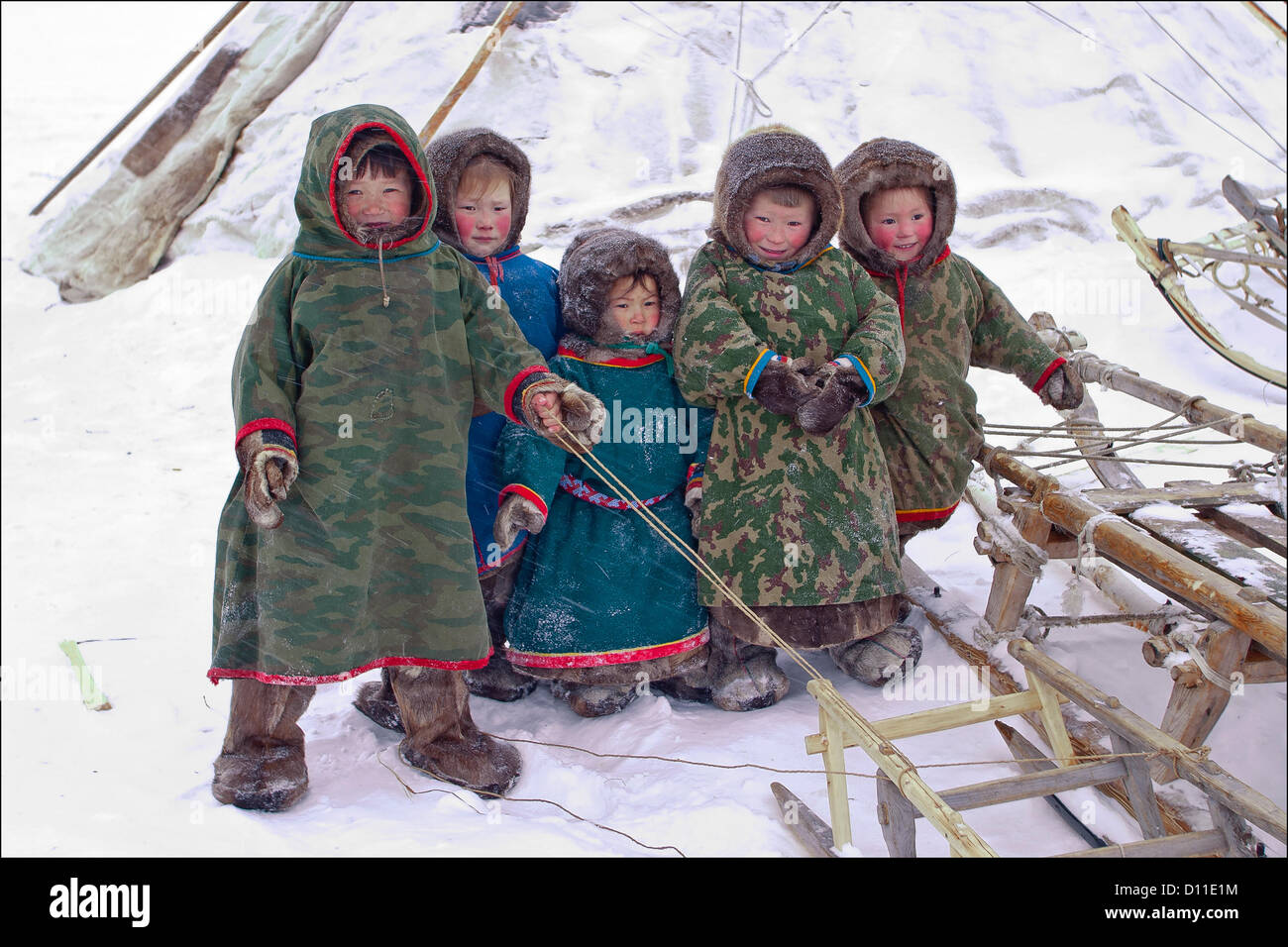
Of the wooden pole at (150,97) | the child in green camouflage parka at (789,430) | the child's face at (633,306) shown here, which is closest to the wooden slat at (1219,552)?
the child in green camouflage parka at (789,430)

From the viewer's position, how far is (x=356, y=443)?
1.97 m

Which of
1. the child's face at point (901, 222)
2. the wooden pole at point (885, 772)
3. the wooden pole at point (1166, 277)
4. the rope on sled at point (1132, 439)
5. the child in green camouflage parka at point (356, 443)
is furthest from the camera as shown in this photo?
the wooden pole at point (1166, 277)

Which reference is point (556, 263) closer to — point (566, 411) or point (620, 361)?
point (620, 361)

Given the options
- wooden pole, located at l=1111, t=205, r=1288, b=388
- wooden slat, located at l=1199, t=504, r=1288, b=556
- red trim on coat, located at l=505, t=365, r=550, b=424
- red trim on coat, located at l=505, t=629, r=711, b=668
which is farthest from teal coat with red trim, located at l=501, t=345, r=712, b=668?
wooden pole, located at l=1111, t=205, r=1288, b=388

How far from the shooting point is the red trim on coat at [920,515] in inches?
104

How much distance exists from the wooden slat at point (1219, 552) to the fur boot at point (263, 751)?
191cm

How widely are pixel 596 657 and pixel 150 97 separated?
5.98 metres

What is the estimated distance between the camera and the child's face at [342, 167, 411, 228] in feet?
6.52

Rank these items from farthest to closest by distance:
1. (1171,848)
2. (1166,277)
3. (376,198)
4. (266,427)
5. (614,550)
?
(1166,277) → (614,550) → (376,198) → (266,427) → (1171,848)

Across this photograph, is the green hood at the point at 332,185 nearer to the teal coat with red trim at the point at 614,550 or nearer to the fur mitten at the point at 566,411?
the fur mitten at the point at 566,411

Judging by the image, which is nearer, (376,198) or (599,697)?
(376,198)


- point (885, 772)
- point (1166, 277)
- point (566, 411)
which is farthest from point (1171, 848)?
point (1166, 277)

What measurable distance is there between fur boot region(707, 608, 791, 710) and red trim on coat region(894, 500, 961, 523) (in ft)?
1.62

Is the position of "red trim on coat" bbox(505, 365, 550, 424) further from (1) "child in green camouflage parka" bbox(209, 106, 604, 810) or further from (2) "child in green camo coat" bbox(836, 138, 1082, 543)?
(2) "child in green camo coat" bbox(836, 138, 1082, 543)
